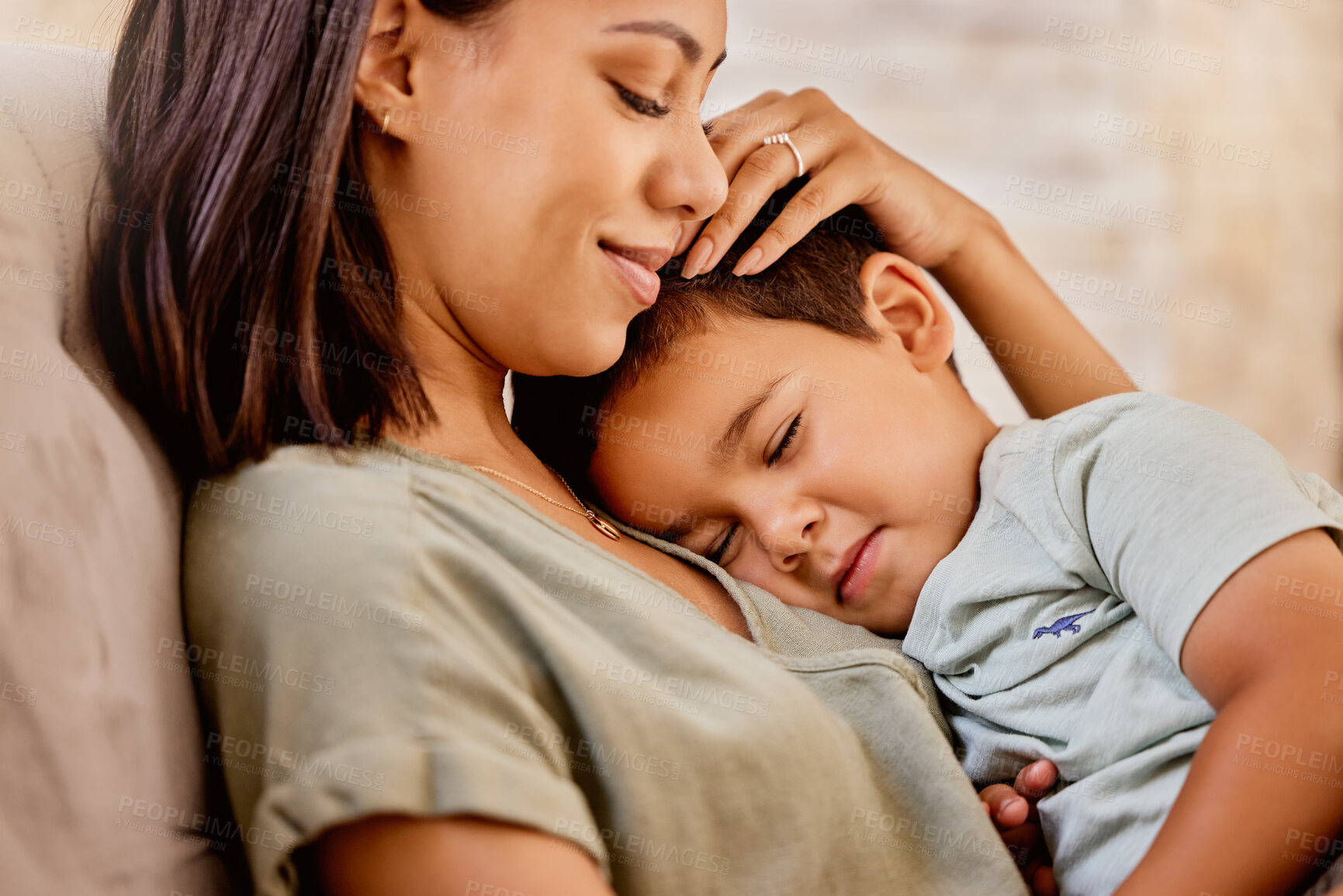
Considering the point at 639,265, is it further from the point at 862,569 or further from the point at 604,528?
the point at 862,569

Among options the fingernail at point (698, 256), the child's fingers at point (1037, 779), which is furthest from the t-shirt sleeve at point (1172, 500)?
the fingernail at point (698, 256)

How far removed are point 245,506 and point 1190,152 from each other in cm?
216

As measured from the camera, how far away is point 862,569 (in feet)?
3.32

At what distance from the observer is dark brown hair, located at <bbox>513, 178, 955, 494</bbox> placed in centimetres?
106

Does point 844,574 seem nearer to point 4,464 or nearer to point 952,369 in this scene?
point 952,369

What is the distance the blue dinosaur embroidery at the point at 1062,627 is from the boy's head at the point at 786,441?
0.44 feet

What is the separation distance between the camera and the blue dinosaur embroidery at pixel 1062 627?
2.95 feet

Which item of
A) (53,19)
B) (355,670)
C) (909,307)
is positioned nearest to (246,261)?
(355,670)

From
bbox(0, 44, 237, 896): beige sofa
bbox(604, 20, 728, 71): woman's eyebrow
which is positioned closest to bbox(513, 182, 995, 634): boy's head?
bbox(604, 20, 728, 71): woman's eyebrow

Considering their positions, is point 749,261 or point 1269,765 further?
point 749,261

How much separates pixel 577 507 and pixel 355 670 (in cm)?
39

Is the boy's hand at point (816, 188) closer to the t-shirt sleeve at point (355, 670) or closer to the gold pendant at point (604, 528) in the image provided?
the gold pendant at point (604, 528)

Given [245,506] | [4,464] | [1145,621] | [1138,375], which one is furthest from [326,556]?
[1138,375]

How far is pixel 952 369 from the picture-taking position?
126 centimetres
